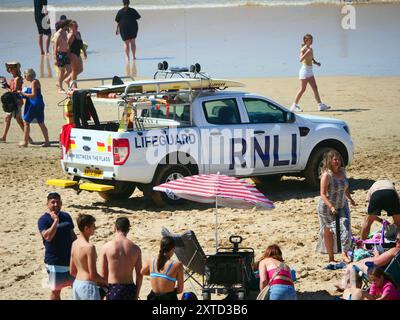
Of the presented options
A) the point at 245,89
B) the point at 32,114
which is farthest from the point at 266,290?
the point at 245,89

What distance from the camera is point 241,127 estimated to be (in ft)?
56.1

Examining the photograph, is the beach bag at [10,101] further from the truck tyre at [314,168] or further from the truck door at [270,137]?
the truck tyre at [314,168]

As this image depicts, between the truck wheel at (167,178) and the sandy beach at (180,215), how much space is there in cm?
15

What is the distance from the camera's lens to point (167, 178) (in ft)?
54.6

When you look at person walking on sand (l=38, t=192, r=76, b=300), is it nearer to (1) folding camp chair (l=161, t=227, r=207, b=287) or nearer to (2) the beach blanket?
(1) folding camp chair (l=161, t=227, r=207, b=287)

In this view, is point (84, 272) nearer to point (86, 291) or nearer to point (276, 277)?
point (86, 291)

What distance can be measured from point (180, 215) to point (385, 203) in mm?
3801

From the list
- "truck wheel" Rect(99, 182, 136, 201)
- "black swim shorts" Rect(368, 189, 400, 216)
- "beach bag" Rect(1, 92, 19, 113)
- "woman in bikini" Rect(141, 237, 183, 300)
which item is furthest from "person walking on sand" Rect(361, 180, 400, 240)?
"beach bag" Rect(1, 92, 19, 113)

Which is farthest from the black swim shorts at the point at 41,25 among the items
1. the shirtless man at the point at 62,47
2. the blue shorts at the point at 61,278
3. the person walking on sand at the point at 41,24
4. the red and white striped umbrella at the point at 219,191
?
the blue shorts at the point at 61,278

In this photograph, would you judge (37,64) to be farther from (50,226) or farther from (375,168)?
(50,226)

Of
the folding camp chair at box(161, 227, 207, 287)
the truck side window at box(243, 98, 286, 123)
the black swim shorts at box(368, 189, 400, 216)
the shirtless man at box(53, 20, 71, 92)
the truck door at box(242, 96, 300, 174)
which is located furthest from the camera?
the shirtless man at box(53, 20, 71, 92)

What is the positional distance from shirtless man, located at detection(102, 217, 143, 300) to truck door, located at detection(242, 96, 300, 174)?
19.9ft

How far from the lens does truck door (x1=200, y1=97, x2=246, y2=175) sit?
16.9m
